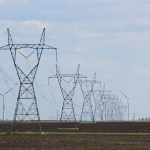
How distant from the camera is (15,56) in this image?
192ft

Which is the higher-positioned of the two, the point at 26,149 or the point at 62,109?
the point at 62,109

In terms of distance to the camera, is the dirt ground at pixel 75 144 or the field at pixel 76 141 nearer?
the dirt ground at pixel 75 144

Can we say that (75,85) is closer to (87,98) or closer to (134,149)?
(87,98)

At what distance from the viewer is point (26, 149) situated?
123 ft

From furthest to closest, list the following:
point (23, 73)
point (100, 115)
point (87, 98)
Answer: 1. point (100, 115)
2. point (87, 98)
3. point (23, 73)

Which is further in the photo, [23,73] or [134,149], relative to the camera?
[23,73]

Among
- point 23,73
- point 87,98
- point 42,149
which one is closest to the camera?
point 42,149

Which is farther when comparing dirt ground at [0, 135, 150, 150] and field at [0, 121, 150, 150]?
field at [0, 121, 150, 150]

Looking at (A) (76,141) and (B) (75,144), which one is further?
(A) (76,141)

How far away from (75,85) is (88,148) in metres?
47.9

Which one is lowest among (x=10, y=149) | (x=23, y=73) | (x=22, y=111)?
(x=10, y=149)

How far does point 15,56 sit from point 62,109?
87.8 feet

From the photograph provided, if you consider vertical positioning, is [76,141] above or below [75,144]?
above

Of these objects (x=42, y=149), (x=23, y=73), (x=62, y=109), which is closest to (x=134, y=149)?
(x=42, y=149)
